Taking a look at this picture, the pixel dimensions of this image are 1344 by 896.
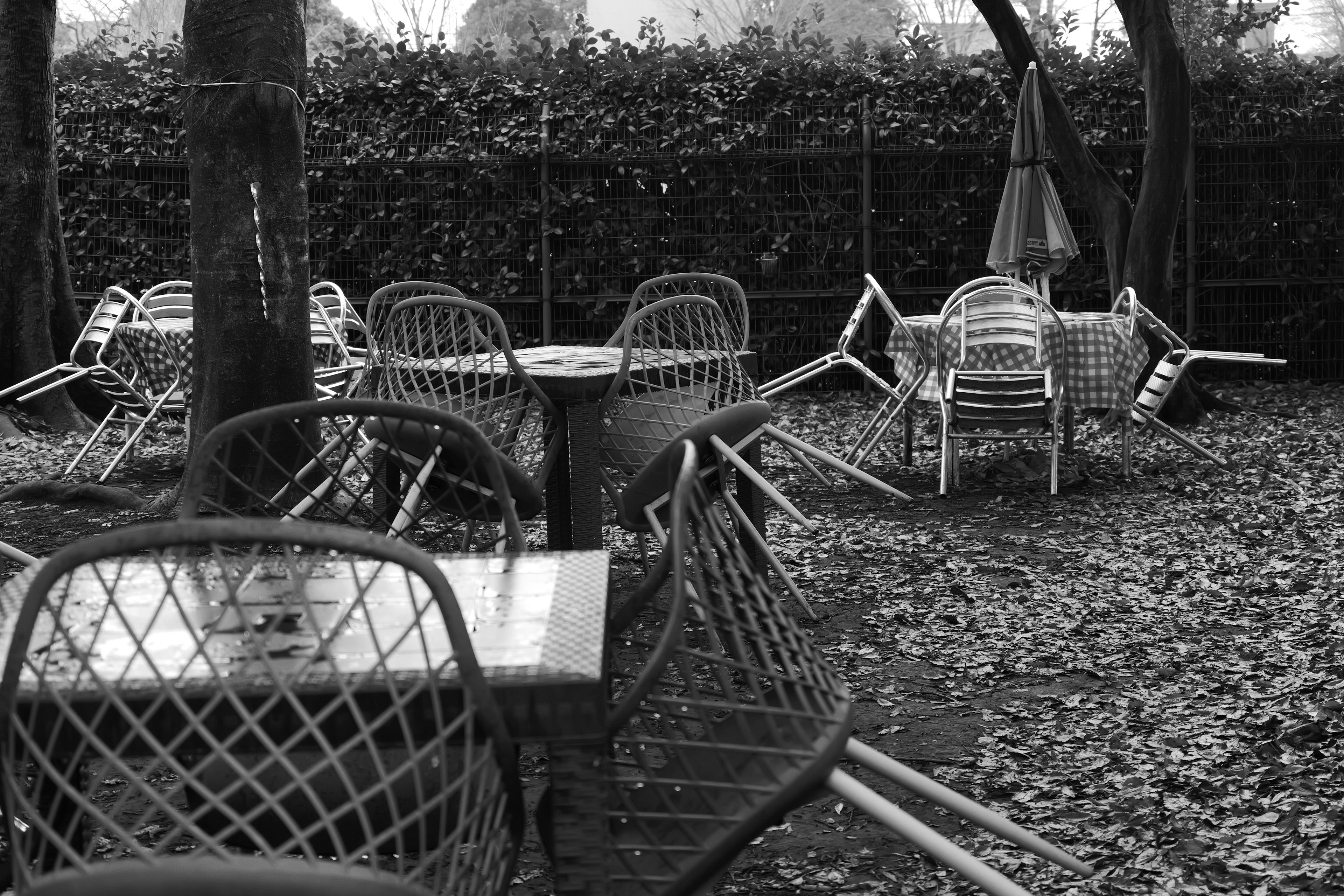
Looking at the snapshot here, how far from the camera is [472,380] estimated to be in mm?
4125

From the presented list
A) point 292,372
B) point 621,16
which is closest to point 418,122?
point 292,372

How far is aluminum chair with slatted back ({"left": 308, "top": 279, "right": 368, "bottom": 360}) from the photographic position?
7293mm

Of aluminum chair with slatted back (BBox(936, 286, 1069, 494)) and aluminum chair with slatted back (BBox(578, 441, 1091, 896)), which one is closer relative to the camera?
aluminum chair with slatted back (BBox(578, 441, 1091, 896))

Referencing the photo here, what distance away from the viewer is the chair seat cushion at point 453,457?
2508 mm

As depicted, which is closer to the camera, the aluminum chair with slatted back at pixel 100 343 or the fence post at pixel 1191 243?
the aluminum chair with slatted back at pixel 100 343

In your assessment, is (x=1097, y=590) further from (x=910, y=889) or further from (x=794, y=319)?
(x=794, y=319)

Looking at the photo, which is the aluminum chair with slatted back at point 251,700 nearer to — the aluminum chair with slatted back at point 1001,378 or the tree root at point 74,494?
the tree root at point 74,494

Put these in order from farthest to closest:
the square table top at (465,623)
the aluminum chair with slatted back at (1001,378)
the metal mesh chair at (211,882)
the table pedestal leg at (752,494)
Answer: the aluminum chair with slatted back at (1001,378)
the table pedestal leg at (752,494)
the square table top at (465,623)
the metal mesh chair at (211,882)

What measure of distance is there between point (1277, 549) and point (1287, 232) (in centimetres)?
623

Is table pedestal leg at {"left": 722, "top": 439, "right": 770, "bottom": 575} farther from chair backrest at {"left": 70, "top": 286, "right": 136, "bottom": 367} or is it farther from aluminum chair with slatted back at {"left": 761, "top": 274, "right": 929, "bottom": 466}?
chair backrest at {"left": 70, "top": 286, "right": 136, "bottom": 367}

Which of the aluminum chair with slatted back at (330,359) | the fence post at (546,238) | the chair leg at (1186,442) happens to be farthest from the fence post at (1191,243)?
the aluminum chair with slatted back at (330,359)

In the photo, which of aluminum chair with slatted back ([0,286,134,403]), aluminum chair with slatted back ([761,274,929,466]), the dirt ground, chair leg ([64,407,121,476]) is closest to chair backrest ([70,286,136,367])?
aluminum chair with slatted back ([0,286,134,403])

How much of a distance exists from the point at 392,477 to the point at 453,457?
50cm

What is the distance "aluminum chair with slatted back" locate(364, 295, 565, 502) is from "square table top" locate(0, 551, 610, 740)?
188cm
